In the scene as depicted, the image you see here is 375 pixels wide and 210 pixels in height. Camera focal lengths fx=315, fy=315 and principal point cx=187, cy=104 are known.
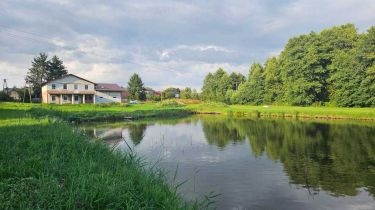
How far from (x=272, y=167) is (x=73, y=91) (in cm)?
5766

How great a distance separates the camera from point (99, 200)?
5578 millimetres

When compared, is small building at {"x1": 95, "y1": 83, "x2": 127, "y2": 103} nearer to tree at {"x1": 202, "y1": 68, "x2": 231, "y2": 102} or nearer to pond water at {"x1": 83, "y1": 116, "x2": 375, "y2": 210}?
tree at {"x1": 202, "y1": 68, "x2": 231, "y2": 102}

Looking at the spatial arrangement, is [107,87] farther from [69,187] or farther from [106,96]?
[69,187]

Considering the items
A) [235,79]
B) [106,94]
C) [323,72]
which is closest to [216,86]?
[235,79]

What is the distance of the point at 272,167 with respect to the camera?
1560cm

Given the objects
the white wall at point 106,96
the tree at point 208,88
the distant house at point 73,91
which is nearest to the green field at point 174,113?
the distant house at point 73,91

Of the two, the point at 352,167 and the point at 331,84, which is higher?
the point at 331,84

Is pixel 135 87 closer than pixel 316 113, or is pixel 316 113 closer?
pixel 316 113

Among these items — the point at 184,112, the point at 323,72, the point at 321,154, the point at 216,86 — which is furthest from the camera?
the point at 216,86

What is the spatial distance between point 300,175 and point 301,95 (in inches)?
1745

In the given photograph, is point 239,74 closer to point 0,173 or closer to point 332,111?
point 332,111

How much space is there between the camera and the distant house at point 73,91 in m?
64.6

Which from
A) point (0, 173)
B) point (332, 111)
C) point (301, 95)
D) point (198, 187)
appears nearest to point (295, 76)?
point (301, 95)

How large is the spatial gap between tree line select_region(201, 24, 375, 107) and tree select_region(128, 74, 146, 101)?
34.0 metres
